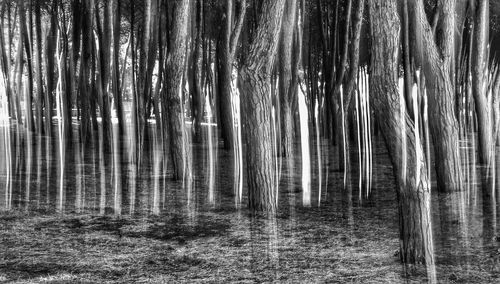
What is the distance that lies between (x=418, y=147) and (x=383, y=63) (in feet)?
3.47

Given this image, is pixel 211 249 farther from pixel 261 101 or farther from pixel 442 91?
pixel 442 91

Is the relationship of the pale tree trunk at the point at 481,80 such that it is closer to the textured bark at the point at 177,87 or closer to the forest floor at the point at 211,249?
the forest floor at the point at 211,249

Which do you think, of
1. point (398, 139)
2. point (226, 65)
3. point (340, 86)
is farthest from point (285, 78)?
point (398, 139)

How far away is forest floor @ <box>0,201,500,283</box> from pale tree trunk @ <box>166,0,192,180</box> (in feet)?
9.67

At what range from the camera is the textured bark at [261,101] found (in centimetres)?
1020

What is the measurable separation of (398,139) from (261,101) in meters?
3.52

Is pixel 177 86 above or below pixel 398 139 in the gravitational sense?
above

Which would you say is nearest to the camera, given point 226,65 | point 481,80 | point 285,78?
point 481,80

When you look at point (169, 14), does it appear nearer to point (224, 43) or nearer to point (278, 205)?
point (224, 43)

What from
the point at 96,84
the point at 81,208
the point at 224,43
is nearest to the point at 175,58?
the point at 81,208

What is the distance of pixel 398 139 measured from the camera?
24.0ft

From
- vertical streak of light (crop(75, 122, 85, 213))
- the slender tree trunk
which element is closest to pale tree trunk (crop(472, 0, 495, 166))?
vertical streak of light (crop(75, 122, 85, 213))

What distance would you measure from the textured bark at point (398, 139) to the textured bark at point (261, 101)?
8.70 ft

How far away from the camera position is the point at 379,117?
7535 millimetres
